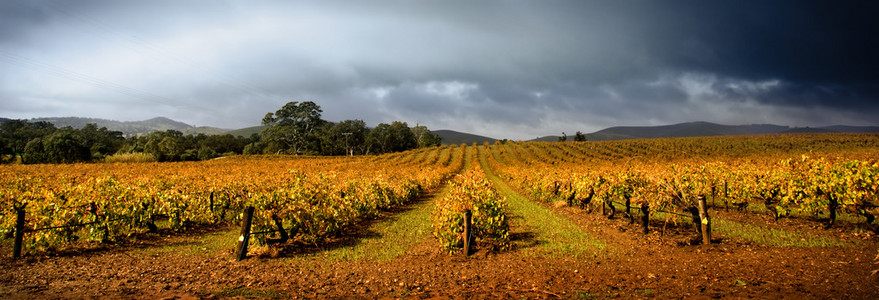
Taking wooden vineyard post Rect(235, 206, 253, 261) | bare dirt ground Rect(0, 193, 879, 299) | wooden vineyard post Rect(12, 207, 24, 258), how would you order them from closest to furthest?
bare dirt ground Rect(0, 193, 879, 299) < wooden vineyard post Rect(235, 206, 253, 261) < wooden vineyard post Rect(12, 207, 24, 258)

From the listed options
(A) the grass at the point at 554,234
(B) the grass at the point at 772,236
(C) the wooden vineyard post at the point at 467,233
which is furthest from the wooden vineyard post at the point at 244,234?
(B) the grass at the point at 772,236

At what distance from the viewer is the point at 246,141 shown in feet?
431

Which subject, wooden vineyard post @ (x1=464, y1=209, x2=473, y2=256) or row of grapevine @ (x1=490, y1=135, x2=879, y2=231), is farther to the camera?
row of grapevine @ (x1=490, y1=135, x2=879, y2=231)

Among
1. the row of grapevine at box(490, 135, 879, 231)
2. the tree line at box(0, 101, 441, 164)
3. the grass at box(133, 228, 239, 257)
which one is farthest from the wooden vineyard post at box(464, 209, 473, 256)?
the tree line at box(0, 101, 441, 164)

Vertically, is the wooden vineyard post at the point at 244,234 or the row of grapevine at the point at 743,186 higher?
the row of grapevine at the point at 743,186

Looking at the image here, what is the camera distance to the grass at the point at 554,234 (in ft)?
34.7

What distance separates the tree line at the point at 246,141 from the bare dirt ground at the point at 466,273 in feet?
233

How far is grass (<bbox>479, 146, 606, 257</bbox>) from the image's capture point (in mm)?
10586

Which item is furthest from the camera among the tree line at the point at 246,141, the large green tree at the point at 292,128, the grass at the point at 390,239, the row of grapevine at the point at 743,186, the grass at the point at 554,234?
the large green tree at the point at 292,128

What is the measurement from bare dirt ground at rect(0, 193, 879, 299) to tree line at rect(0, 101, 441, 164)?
233 feet

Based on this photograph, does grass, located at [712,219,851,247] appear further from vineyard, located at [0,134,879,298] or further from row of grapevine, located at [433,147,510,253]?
row of grapevine, located at [433,147,510,253]

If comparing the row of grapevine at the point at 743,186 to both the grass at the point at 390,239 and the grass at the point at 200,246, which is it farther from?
the grass at the point at 200,246

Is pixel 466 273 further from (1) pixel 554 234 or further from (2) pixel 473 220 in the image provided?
(1) pixel 554 234

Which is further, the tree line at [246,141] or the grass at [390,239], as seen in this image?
the tree line at [246,141]
